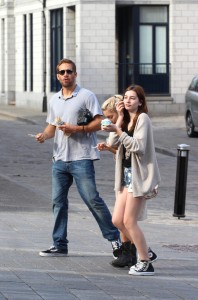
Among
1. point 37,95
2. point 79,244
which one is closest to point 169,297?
point 79,244

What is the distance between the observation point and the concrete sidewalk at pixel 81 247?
9414 mm

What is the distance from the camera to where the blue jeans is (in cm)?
1121

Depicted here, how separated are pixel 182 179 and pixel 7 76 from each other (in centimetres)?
3675

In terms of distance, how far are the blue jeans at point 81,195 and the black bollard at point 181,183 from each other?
476cm

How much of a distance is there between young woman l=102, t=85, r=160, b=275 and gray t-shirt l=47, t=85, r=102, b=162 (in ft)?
2.44

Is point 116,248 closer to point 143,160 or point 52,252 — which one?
point 52,252

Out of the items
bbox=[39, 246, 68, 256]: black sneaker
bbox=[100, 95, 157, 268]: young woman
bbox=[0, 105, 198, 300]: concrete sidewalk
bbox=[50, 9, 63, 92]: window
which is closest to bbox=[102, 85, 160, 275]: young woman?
bbox=[100, 95, 157, 268]: young woman

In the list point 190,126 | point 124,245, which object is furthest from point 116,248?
point 190,126

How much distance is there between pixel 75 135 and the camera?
11281mm

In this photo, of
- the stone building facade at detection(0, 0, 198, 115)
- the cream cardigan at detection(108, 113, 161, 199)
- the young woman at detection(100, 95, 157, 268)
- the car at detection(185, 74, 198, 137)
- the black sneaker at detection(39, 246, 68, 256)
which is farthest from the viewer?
the stone building facade at detection(0, 0, 198, 115)

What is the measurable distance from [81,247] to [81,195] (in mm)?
1121

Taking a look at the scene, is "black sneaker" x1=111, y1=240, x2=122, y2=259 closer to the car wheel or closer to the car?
the car

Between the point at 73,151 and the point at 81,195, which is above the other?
the point at 73,151

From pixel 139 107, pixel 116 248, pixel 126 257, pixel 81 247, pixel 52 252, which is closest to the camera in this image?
pixel 139 107
